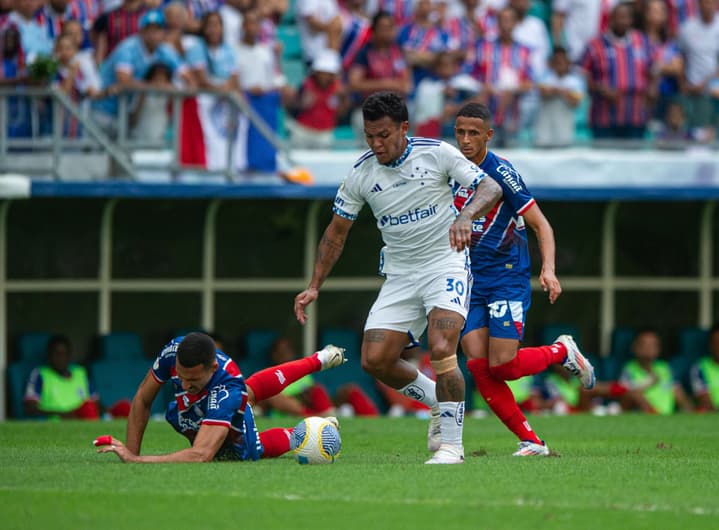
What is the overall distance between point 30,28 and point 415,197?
7173 millimetres

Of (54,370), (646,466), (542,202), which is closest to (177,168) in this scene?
(54,370)

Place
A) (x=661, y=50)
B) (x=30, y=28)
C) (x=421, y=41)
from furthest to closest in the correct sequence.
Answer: (x=661, y=50) < (x=421, y=41) < (x=30, y=28)

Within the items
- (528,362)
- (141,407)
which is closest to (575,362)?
(528,362)

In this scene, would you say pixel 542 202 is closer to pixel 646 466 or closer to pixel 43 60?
pixel 43 60

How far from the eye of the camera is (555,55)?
16.4 meters

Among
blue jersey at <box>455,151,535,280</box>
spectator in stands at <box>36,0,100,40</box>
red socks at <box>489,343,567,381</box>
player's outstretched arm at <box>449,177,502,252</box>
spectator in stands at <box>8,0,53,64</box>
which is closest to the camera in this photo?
player's outstretched arm at <box>449,177,502,252</box>

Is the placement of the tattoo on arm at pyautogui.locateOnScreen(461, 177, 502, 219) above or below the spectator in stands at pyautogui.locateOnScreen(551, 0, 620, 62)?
below

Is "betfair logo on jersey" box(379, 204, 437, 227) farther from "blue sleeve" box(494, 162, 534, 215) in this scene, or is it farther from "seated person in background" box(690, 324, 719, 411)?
"seated person in background" box(690, 324, 719, 411)

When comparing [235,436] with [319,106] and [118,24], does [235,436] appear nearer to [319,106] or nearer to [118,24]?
[118,24]

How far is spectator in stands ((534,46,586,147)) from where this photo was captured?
16250 millimetres

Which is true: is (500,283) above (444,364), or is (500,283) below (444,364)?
above

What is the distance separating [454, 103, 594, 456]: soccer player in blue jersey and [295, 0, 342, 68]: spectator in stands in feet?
24.1

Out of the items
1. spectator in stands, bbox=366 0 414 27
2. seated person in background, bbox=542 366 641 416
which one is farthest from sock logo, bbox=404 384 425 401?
spectator in stands, bbox=366 0 414 27

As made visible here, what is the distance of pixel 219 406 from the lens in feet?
25.7
